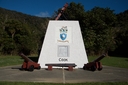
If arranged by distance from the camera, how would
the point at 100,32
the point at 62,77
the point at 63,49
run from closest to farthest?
the point at 62,77 → the point at 63,49 → the point at 100,32

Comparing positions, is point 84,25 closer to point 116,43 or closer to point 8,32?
point 116,43

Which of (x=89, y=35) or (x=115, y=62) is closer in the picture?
(x=115, y=62)

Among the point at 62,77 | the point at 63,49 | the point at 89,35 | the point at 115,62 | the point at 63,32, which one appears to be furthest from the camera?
the point at 89,35

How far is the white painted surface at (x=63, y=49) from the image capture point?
13961 millimetres

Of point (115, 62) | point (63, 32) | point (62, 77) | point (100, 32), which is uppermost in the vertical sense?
point (100, 32)

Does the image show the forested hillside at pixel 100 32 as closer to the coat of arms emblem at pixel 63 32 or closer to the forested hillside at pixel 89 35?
the forested hillside at pixel 89 35

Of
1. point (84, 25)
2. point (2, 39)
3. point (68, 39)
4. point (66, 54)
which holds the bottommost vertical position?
point (66, 54)

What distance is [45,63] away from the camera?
14.0 metres

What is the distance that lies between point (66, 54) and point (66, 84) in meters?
7.01

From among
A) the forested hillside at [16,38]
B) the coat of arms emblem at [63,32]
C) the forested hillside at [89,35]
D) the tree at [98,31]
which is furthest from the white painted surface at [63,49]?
the forested hillside at [16,38]

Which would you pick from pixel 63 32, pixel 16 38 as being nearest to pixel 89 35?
pixel 16 38

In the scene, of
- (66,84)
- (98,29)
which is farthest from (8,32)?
(66,84)

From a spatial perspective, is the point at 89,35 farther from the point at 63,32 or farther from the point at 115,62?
the point at 63,32

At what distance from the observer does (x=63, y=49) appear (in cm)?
1404
